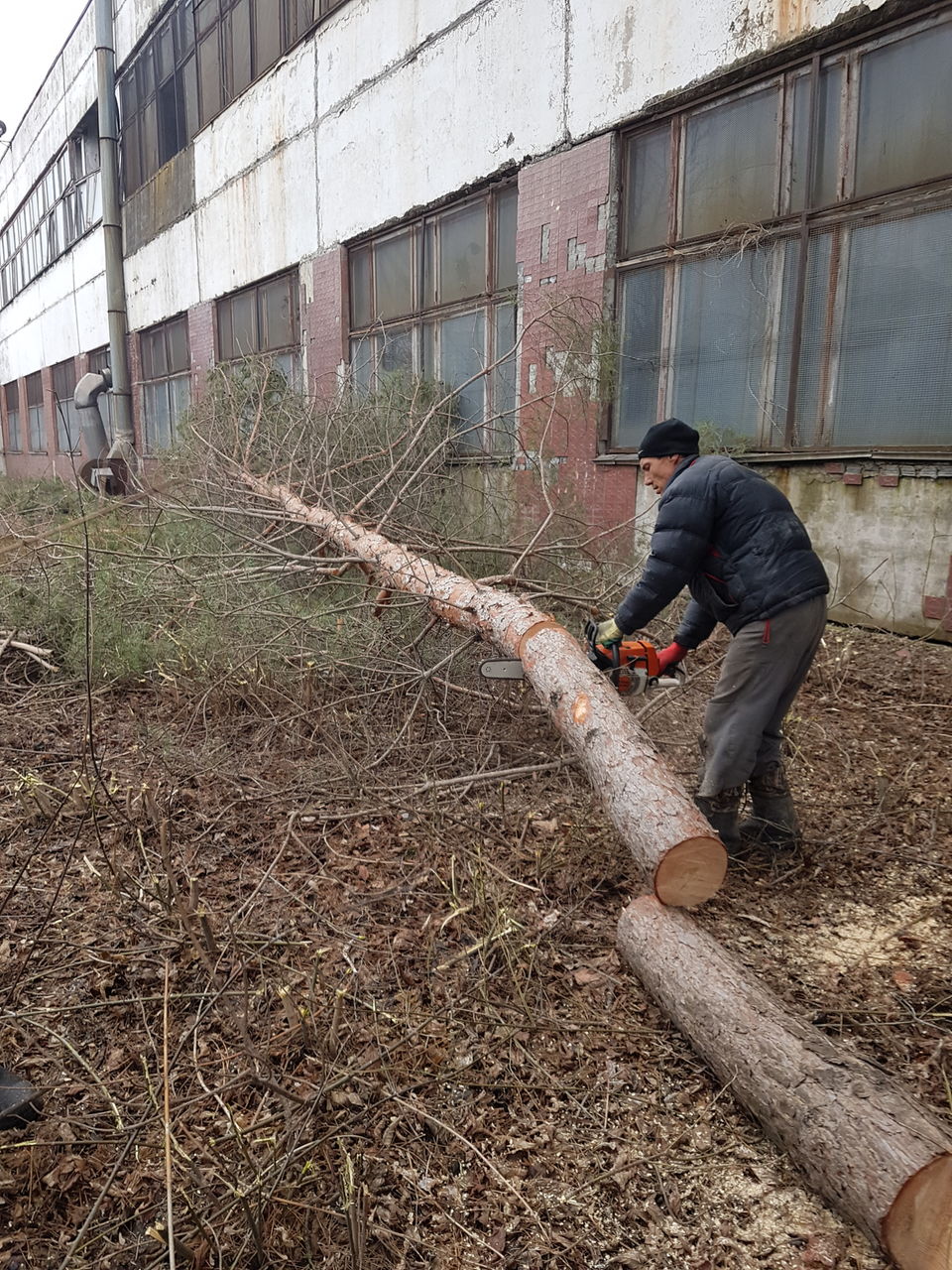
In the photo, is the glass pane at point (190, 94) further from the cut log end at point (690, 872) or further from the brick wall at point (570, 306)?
the cut log end at point (690, 872)

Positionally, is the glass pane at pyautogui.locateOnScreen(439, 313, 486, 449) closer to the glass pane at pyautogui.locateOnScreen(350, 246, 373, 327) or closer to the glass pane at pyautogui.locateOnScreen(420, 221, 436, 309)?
the glass pane at pyautogui.locateOnScreen(420, 221, 436, 309)

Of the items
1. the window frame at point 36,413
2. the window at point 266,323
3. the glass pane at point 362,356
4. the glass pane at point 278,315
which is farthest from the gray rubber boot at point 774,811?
the window frame at point 36,413

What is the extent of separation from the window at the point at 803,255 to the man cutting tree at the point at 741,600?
2.85 meters

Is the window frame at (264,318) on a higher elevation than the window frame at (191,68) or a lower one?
lower

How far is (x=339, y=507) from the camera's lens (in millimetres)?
6012

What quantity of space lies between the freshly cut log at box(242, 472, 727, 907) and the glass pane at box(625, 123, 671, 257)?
417cm

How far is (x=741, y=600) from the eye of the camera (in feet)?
10.5

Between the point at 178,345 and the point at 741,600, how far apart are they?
49.8 feet

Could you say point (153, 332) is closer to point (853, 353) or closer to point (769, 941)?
point (853, 353)

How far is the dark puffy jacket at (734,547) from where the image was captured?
312 cm

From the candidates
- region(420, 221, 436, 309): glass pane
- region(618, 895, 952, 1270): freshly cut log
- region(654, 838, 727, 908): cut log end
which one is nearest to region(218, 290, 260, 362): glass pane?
region(420, 221, 436, 309): glass pane

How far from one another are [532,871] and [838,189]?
5.11 meters

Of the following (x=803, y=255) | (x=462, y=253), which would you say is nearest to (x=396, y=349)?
(x=462, y=253)

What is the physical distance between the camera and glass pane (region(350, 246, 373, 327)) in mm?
10477
